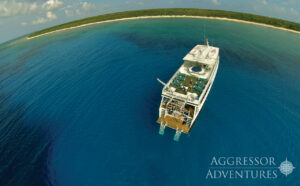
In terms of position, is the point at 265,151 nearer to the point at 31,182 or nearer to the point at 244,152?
the point at 244,152

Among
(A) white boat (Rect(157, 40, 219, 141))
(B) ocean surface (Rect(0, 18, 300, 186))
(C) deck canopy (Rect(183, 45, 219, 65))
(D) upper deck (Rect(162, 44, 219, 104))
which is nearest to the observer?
(B) ocean surface (Rect(0, 18, 300, 186))

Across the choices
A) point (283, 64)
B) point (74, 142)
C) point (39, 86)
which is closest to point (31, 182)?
point (74, 142)

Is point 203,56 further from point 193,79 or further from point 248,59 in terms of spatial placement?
point 248,59

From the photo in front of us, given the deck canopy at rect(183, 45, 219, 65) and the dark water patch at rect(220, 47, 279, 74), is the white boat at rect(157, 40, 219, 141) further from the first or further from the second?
the dark water patch at rect(220, 47, 279, 74)

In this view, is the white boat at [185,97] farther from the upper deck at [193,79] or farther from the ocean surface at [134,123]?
the ocean surface at [134,123]

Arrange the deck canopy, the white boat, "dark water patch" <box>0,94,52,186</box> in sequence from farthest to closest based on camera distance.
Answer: the deck canopy, the white boat, "dark water patch" <box>0,94,52,186</box>

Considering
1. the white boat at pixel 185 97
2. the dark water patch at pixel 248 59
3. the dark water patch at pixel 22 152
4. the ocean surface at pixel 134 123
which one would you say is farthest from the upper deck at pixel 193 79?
the dark water patch at pixel 22 152

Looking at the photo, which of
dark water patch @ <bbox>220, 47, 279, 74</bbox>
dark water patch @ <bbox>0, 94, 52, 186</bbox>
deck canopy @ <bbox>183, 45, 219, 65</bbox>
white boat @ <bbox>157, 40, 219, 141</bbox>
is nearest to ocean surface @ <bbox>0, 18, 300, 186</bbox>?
dark water patch @ <bbox>0, 94, 52, 186</bbox>

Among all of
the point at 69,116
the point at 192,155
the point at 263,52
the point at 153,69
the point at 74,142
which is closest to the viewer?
the point at 192,155

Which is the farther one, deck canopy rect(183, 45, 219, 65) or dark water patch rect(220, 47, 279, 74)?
dark water patch rect(220, 47, 279, 74)
